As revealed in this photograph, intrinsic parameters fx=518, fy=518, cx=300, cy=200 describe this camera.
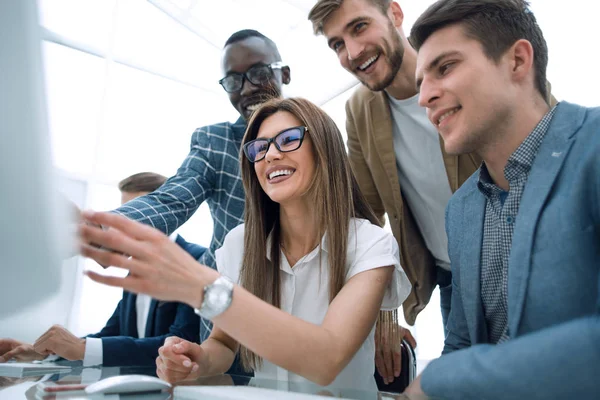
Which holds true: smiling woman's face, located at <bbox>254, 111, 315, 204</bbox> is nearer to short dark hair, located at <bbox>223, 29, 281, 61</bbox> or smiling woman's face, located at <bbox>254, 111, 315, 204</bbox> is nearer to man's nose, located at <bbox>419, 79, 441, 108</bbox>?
man's nose, located at <bbox>419, 79, 441, 108</bbox>

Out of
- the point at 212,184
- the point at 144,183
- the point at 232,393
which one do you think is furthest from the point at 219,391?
the point at 144,183

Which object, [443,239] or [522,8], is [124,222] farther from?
[443,239]

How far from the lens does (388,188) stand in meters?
2.02

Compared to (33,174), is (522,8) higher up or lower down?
higher up

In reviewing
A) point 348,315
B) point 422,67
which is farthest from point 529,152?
point 348,315

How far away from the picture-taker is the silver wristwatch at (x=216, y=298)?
91cm

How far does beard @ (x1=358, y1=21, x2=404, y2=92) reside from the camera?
6.55 feet

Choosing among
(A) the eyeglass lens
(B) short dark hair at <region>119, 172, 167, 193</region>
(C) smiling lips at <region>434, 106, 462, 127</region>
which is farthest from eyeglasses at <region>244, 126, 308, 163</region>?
(B) short dark hair at <region>119, 172, 167, 193</region>

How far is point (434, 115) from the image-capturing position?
51.3 inches

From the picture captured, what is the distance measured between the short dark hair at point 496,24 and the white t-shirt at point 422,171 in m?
0.64

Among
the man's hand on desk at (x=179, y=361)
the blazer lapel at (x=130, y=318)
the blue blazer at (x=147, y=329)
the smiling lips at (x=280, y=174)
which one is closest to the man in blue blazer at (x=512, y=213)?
the smiling lips at (x=280, y=174)

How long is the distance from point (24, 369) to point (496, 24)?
1.46m

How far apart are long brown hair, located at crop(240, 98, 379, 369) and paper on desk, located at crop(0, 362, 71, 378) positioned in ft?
1.63

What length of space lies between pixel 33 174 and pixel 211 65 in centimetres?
696
